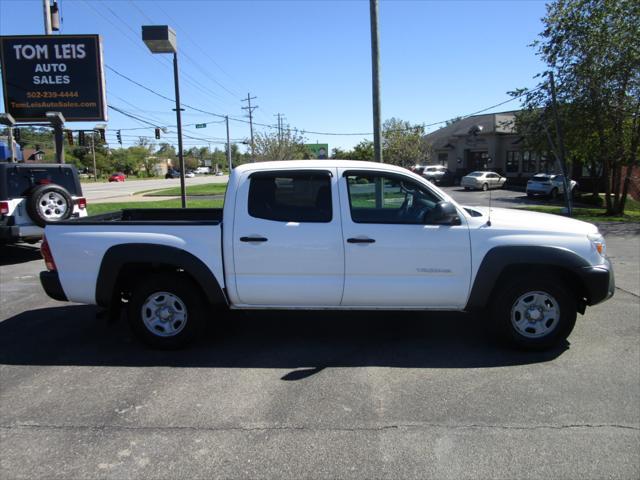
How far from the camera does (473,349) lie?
491cm

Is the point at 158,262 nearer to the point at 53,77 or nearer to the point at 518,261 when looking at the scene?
the point at 518,261

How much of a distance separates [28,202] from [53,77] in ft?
38.3

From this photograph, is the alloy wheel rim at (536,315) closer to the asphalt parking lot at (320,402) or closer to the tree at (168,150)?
the asphalt parking lot at (320,402)

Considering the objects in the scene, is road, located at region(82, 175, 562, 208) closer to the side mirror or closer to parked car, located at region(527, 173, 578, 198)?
parked car, located at region(527, 173, 578, 198)

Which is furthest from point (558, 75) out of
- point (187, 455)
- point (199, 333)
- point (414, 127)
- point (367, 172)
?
point (414, 127)

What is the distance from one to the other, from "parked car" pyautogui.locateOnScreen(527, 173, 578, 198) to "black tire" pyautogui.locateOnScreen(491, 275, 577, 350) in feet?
88.7

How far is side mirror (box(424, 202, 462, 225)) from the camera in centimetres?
446

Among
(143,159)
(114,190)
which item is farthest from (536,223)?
(143,159)

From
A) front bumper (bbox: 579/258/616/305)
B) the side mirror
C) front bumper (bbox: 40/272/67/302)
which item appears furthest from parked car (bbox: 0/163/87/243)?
front bumper (bbox: 579/258/616/305)

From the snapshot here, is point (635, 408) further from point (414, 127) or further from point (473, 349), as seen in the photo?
point (414, 127)

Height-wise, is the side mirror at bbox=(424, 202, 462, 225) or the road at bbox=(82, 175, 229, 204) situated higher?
the road at bbox=(82, 175, 229, 204)

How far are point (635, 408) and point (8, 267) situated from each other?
10144mm

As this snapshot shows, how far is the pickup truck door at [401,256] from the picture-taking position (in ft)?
15.0

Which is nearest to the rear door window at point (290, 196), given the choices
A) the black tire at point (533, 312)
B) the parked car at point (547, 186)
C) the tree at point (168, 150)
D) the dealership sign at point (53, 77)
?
the black tire at point (533, 312)
